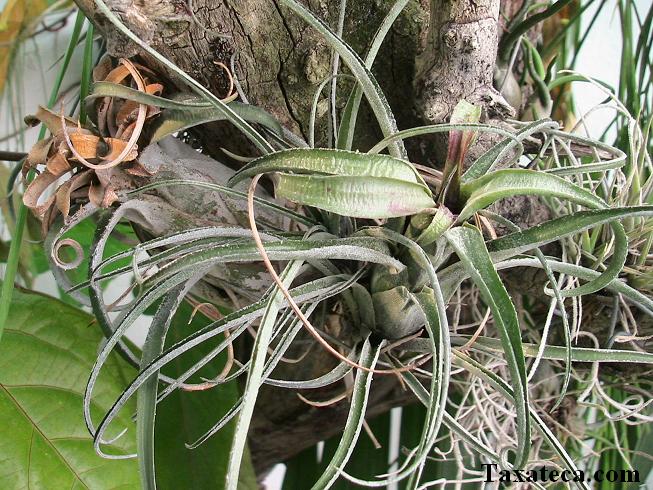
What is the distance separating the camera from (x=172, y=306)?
1.20 ft

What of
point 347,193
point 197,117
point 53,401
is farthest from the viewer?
point 53,401

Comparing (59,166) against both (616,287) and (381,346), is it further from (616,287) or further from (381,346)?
(616,287)

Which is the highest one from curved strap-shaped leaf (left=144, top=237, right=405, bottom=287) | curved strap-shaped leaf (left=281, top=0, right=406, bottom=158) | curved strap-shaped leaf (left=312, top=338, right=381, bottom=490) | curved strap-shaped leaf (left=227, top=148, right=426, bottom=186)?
curved strap-shaped leaf (left=281, top=0, right=406, bottom=158)

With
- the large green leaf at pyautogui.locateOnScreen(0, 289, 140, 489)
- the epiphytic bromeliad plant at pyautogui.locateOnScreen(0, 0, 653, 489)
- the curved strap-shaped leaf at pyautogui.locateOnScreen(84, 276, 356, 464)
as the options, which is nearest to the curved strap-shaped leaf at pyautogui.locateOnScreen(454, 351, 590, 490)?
the epiphytic bromeliad plant at pyautogui.locateOnScreen(0, 0, 653, 489)

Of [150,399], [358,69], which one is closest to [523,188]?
[358,69]

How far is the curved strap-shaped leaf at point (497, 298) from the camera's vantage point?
0.85ft

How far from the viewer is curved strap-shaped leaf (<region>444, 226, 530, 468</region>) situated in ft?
0.85

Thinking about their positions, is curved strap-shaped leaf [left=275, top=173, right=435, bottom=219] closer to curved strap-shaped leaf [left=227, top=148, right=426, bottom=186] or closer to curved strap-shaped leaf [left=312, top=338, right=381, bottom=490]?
curved strap-shaped leaf [left=227, top=148, right=426, bottom=186]

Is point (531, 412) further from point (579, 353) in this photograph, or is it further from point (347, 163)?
point (347, 163)

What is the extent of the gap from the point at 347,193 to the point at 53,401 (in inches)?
13.6

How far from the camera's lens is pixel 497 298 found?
26 centimetres

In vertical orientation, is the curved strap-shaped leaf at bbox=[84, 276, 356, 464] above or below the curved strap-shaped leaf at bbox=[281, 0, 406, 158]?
below

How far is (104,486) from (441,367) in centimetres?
30

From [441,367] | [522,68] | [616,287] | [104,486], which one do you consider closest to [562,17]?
[522,68]
